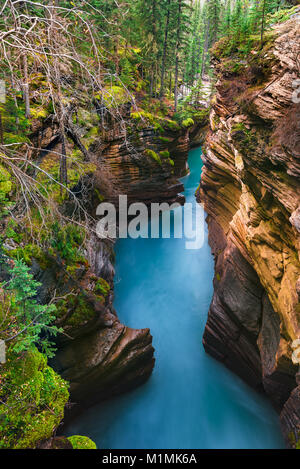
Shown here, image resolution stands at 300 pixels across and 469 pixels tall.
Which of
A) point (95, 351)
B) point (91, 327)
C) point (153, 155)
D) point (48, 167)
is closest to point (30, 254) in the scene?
point (91, 327)

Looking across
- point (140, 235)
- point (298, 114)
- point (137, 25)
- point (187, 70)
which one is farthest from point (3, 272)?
point (187, 70)

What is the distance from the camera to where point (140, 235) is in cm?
1864

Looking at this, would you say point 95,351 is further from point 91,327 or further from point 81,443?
point 81,443

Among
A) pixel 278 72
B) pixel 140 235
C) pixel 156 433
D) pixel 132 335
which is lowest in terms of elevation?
pixel 156 433

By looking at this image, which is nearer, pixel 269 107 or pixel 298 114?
pixel 298 114

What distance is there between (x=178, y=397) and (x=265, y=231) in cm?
734

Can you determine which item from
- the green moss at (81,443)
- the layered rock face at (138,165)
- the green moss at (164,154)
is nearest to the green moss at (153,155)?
the layered rock face at (138,165)

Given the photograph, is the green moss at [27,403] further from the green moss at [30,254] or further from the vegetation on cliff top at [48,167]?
the green moss at [30,254]

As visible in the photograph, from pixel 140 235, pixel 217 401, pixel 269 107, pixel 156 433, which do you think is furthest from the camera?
pixel 140 235

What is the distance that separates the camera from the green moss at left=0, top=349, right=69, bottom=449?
155 inches

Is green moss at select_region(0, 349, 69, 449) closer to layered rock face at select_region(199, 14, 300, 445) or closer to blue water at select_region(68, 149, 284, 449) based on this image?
layered rock face at select_region(199, 14, 300, 445)

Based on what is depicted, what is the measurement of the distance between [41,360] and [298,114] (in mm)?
6957

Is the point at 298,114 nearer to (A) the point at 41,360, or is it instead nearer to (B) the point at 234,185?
(B) the point at 234,185

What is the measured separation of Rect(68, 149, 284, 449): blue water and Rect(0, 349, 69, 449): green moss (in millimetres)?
5543
